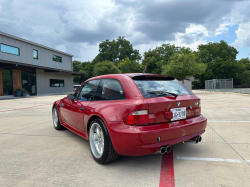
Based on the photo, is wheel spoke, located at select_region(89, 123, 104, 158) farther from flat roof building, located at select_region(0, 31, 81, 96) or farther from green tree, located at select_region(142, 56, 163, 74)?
green tree, located at select_region(142, 56, 163, 74)

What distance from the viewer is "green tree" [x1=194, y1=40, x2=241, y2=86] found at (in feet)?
171

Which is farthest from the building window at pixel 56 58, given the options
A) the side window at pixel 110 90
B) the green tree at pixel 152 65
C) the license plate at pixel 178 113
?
the green tree at pixel 152 65

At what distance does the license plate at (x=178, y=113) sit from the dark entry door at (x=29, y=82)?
24.1m

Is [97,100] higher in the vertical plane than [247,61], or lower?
lower

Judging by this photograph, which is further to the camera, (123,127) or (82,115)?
(82,115)

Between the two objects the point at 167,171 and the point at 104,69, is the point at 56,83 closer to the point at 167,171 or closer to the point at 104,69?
the point at 104,69

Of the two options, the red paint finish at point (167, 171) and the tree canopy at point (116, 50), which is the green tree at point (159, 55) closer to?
the tree canopy at point (116, 50)

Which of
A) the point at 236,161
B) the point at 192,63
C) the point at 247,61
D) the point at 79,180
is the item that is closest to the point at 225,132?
the point at 236,161

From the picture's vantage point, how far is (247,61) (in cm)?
7550

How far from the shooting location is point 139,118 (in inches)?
101

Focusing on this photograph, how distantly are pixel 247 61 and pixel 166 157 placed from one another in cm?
8812

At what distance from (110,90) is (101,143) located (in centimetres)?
88

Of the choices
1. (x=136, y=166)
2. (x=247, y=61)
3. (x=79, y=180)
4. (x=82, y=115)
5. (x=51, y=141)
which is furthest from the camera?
(x=247, y=61)

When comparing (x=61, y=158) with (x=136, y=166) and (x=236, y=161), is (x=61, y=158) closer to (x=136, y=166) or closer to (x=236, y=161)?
(x=136, y=166)
